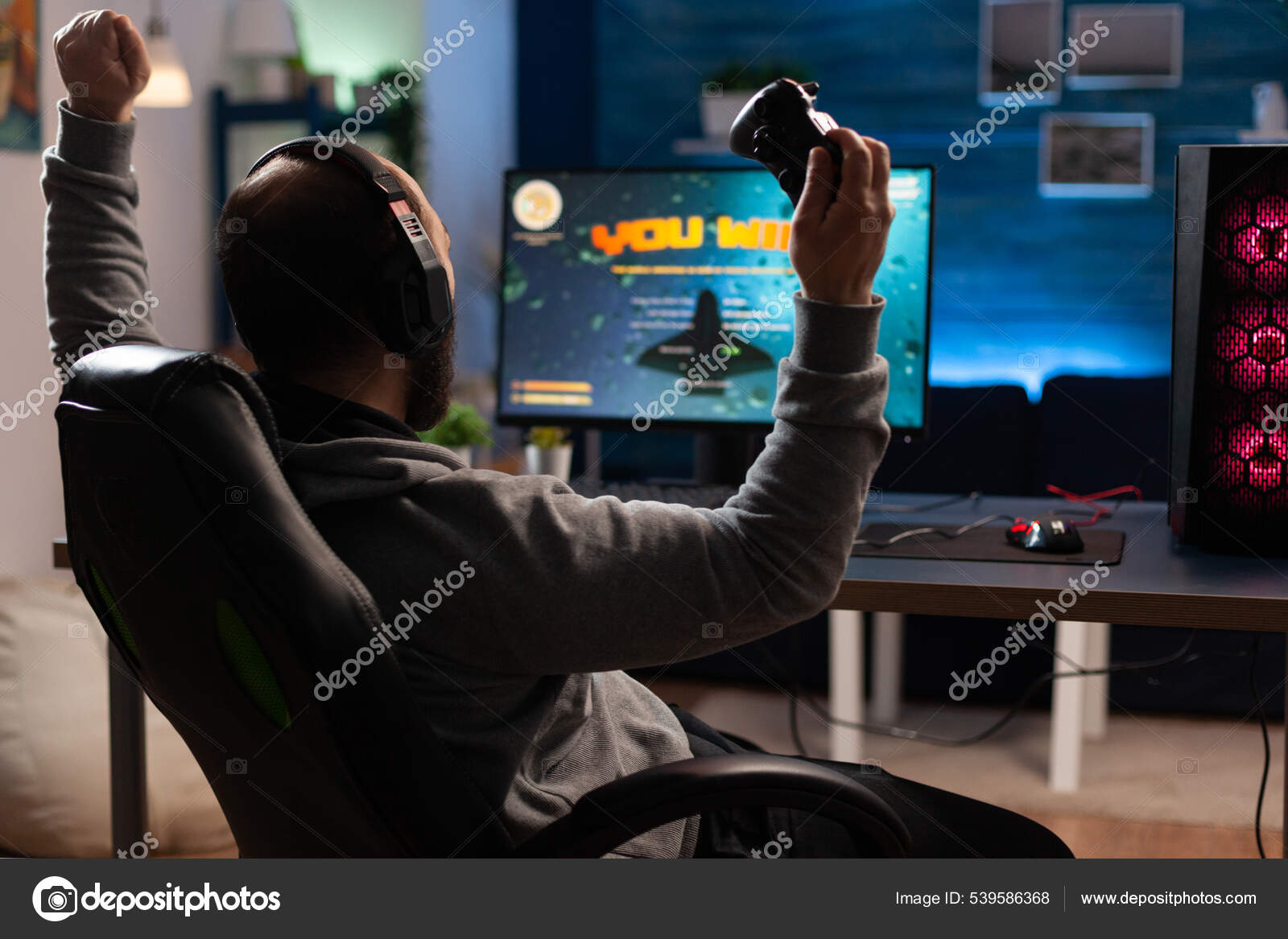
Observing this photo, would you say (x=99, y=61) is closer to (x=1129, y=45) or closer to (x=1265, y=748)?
(x=1265, y=748)

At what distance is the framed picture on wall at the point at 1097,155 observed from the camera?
3875 mm

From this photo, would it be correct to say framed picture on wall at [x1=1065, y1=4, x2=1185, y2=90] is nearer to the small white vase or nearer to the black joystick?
the small white vase

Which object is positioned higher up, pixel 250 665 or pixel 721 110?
pixel 721 110

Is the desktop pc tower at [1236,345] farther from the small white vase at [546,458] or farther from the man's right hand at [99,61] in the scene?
the man's right hand at [99,61]

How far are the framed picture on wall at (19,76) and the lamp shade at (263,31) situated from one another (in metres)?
0.64

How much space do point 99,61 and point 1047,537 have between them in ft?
3.50

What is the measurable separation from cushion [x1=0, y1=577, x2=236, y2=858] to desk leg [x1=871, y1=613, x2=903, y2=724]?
1478 millimetres

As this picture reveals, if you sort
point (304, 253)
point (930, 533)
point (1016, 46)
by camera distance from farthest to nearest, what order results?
point (1016, 46) < point (930, 533) < point (304, 253)

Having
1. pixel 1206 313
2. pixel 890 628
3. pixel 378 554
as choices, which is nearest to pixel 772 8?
pixel 890 628

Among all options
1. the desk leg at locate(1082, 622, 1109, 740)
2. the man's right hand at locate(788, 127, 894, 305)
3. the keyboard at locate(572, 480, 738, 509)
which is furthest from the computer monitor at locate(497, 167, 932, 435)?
the desk leg at locate(1082, 622, 1109, 740)

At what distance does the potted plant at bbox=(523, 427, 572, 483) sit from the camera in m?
1.74

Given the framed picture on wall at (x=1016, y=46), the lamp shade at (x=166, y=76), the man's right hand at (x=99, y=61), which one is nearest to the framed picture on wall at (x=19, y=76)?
the lamp shade at (x=166, y=76)

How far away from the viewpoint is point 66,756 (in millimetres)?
1937

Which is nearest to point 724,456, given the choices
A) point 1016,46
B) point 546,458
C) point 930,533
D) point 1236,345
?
point 546,458
